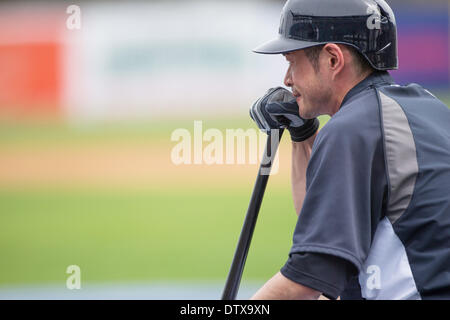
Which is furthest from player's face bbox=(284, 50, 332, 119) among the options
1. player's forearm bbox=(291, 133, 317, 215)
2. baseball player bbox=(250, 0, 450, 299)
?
player's forearm bbox=(291, 133, 317, 215)

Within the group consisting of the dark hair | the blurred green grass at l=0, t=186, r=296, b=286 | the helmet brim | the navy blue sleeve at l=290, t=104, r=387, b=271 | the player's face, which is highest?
the helmet brim

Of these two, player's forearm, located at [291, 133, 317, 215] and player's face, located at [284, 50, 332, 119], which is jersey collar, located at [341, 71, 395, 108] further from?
→ player's forearm, located at [291, 133, 317, 215]

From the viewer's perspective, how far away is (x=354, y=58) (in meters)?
1.55

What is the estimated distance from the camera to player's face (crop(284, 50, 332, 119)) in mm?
1576

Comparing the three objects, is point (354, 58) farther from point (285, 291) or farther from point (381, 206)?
point (285, 291)

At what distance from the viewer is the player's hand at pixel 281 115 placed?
1.89 metres

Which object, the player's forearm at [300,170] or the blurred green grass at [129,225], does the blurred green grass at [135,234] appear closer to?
the blurred green grass at [129,225]

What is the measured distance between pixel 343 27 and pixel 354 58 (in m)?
0.09

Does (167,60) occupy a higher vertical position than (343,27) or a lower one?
lower

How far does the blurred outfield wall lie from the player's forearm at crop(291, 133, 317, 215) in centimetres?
624

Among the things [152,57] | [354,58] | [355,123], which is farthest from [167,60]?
[355,123]

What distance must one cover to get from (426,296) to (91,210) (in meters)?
6.41
